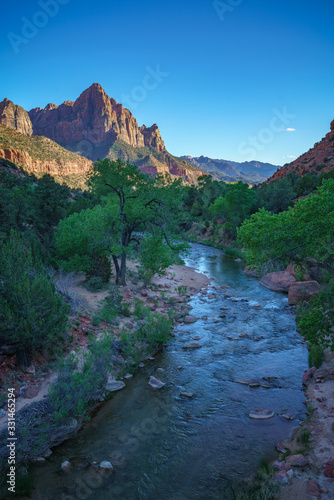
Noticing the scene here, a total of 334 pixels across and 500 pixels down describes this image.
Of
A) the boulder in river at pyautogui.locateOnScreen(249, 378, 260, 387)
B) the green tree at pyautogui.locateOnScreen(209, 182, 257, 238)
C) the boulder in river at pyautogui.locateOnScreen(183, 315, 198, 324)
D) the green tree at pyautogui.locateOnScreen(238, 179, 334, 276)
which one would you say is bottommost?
the boulder in river at pyautogui.locateOnScreen(183, 315, 198, 324)

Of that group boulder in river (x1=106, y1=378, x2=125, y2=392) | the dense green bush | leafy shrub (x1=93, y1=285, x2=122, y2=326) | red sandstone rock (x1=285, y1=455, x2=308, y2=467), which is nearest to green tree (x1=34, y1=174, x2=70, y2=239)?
leafy shrub (x1=93, y1=285, x2=122, y2=326)

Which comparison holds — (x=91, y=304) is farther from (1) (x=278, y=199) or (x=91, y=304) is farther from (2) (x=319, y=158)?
(2) (x=319, y=158)

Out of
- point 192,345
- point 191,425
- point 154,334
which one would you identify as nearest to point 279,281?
point 192,345

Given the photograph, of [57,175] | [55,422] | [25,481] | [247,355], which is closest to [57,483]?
[25,481]

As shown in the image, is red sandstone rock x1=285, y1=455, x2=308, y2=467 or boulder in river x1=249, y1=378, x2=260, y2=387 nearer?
red sandstone rock x1=285, y1=455, x2=308, y2=467

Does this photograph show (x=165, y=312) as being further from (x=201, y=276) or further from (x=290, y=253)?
(x=201, y=276)

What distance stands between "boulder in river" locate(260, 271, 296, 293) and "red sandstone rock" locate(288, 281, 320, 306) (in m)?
2.84

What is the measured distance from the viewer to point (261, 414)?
773 cm

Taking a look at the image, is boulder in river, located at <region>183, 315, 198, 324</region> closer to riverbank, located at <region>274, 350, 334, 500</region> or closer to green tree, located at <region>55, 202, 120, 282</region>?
green tree, located at <region>55, 202, 120, 282</region>

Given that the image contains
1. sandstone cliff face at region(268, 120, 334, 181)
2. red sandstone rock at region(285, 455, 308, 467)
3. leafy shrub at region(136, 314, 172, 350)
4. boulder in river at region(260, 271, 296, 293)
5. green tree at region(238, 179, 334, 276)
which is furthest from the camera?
sandstone cliff face at region(268, 120, 334, 181)

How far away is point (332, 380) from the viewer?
8531 millimetres

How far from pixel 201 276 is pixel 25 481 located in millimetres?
20961

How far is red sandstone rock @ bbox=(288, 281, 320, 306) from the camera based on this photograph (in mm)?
16531

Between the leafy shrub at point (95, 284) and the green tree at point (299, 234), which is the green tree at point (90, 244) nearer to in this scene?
the leafy shrub at point (95, 284)
